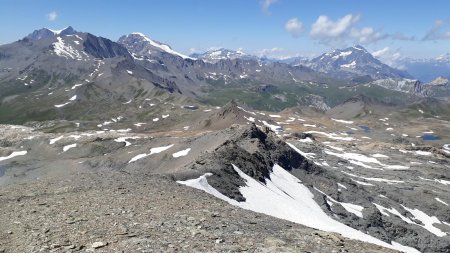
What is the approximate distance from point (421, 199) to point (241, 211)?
65989mm

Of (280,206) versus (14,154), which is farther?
(14,154)

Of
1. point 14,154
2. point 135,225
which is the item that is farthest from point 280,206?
point 14,154

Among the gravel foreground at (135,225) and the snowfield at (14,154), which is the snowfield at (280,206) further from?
the snowfield at (14,154)

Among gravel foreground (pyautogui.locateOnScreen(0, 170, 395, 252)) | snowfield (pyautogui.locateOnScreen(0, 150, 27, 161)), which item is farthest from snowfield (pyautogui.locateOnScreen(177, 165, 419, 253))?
snowfield (pyautogui.locateOnScreen(0, 150, 27, 161))

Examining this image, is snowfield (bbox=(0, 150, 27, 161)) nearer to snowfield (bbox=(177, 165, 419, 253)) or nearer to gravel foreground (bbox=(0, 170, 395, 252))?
snowfield (bbox=(177, 165, 419, 253))

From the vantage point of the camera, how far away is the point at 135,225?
23.2m

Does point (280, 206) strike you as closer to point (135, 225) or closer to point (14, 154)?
point (135, 225)

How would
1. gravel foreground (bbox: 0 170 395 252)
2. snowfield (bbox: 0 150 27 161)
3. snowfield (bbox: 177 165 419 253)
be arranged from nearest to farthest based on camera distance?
1. gravel foreground (bbox: 0 170 395 252)
2. snowfield (bbox: 177 165 419 253)
3. snowfield (bbox: 0 150 27 161)

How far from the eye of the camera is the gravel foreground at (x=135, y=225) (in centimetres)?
2048

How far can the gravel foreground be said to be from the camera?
2048 centimetres

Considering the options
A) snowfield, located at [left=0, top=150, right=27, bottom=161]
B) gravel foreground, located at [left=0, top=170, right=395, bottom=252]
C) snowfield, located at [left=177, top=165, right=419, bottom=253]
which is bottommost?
snowfield, located at [left=0, top=150, right=27, bottom=161]

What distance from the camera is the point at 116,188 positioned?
1291 inches

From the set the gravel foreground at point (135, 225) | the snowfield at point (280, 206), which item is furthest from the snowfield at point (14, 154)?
the gravel foreground at point (135, 225)

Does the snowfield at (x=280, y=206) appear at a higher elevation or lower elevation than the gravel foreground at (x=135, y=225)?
lower
